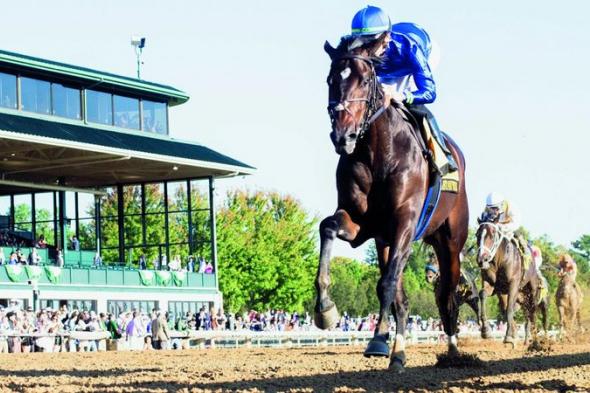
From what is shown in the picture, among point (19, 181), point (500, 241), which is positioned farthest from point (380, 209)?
point (19, 181)

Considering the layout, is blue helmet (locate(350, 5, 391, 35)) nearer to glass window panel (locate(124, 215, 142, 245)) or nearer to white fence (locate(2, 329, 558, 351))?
white fence (locate(2, 329, 558, 351))

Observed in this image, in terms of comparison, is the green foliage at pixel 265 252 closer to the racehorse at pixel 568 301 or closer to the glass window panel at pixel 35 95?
the glass window panel at pixel 35 95

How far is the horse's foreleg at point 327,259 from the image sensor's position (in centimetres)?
917

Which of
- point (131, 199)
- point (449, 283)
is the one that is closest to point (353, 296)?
point (131, 199)

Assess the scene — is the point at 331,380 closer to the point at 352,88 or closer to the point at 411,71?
the point at 352,88

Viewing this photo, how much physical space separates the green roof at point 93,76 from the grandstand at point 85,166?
0.06 meters

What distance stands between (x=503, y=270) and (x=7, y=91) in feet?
107

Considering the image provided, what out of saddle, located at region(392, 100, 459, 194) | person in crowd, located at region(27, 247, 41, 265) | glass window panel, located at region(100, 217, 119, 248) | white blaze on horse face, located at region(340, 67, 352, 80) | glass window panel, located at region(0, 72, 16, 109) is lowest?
saddle, located at region(392, 100, 459, 194)

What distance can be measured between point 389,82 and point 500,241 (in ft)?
35.4

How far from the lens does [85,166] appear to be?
175ft

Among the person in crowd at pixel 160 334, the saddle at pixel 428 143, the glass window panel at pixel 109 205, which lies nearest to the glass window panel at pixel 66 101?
the glass window panel at pixel 109 205

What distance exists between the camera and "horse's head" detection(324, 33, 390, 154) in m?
9.52

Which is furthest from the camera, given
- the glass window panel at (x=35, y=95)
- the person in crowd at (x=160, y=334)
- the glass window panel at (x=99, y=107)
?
the glass window panel at (x=99, y=107)

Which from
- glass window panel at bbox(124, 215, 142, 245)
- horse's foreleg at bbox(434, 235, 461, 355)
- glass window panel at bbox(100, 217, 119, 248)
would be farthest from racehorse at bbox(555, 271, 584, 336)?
glass window panel at bbox(100, 217, 119, 248)
